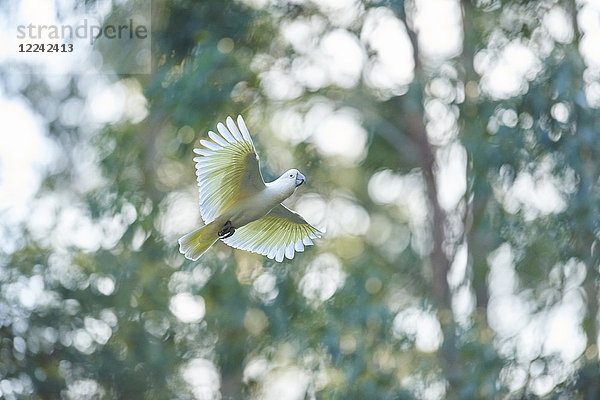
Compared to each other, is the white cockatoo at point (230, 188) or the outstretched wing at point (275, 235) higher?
the white cockatoo at point (230, 188)

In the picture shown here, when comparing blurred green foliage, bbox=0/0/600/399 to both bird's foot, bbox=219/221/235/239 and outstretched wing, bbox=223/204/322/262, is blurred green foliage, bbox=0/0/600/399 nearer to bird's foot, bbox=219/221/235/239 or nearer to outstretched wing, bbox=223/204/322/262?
outstretched wing, bbox=223/204/322/262

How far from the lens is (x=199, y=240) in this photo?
8.93 feet

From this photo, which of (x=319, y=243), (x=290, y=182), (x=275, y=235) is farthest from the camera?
(x=319, y=243)

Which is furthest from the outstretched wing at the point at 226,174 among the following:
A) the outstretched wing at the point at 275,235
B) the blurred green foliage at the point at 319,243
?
the blurred green foliage at the point at 319,243

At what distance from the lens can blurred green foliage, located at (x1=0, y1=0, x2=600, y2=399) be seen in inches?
273

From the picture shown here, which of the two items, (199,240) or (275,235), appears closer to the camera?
(199,240)

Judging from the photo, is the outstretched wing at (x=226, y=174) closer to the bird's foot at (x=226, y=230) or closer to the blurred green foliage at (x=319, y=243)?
the bird's foot at (x=226, y=230)

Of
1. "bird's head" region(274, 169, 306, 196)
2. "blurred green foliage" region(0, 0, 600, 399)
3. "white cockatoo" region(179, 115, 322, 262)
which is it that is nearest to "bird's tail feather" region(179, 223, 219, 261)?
"white cockatoo" region(179, 115, 322, 262)

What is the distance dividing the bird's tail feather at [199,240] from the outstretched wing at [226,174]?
4cm

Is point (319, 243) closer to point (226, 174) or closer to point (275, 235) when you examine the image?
point (275, 235)

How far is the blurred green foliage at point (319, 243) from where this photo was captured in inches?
273

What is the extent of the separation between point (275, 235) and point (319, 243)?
527cm

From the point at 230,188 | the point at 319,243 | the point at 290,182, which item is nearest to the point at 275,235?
the point at 230,188

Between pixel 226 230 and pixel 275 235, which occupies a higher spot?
pixel 226 230
